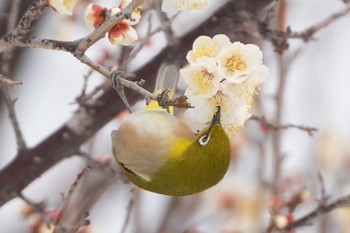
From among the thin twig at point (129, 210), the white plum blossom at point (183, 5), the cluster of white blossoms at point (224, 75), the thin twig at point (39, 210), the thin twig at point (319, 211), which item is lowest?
the thin twig at point (319, 211)

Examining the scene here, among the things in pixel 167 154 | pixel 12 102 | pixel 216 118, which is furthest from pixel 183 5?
pixel 12 102

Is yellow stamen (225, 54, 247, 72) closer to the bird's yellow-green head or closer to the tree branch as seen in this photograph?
the bird's yellow-green head

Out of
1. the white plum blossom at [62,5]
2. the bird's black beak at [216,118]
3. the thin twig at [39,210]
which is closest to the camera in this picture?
the white plum blossom at [62,5]

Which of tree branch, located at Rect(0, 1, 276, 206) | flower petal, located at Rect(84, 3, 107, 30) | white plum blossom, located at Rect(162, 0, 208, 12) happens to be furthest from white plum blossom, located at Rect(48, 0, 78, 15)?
tree branch, located at Rect(0, 1, 276, 206)

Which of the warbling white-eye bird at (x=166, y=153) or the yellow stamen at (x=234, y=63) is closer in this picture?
the yellow stamen at (x=234, y=63)

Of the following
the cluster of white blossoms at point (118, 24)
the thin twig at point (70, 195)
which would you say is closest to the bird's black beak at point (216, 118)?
the cluster of white blossoms at point (118, 24)

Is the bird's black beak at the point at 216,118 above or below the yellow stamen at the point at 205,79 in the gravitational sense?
below

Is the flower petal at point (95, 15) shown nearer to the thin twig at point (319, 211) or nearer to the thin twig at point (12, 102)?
the thin twig at point (12, 102)
